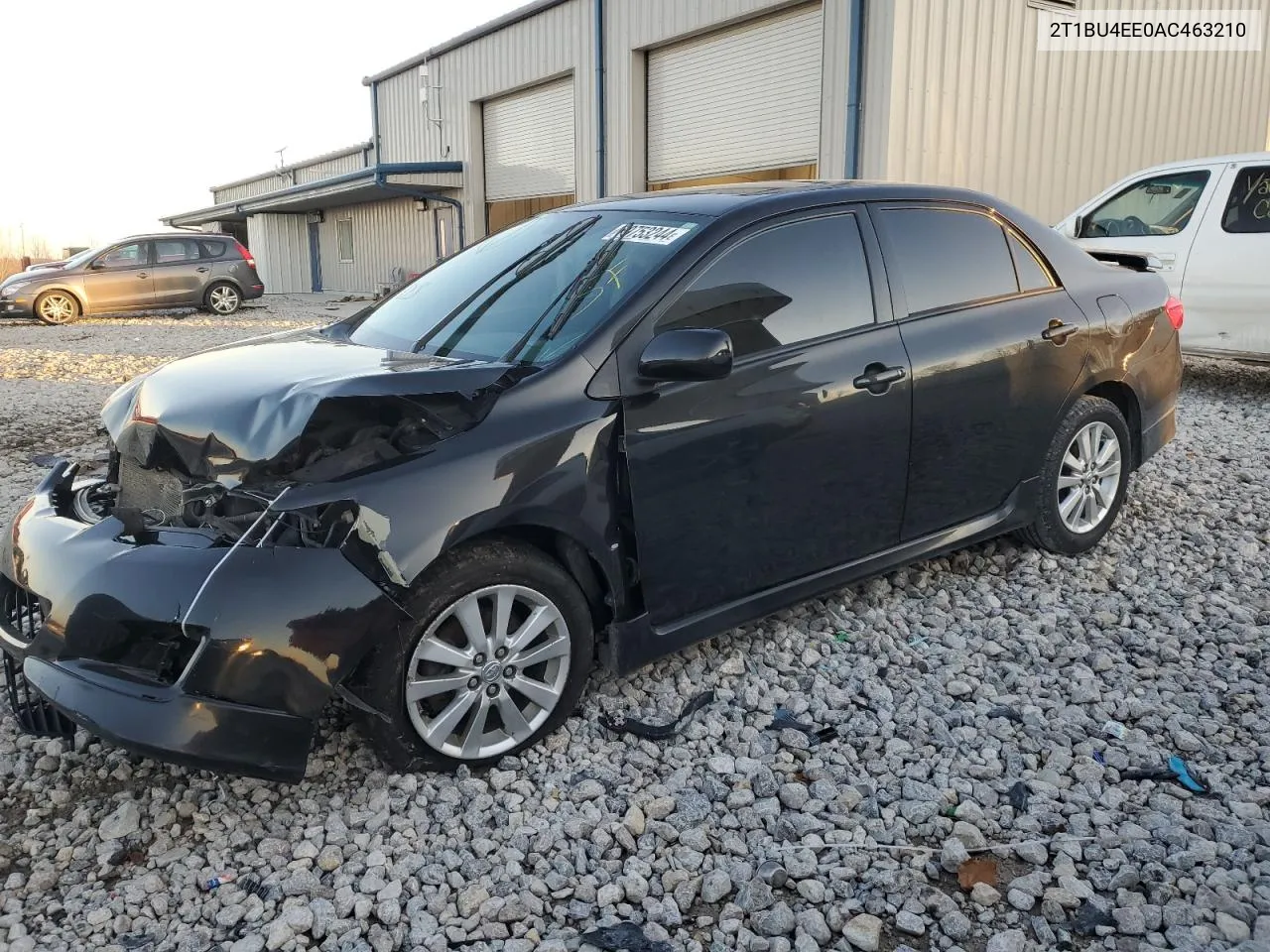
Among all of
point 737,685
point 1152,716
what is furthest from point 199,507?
point 1152,716

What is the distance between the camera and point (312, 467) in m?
2.75

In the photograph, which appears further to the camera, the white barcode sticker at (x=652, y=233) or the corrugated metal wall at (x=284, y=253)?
the corrugated metal wall at (x=284, y=253)

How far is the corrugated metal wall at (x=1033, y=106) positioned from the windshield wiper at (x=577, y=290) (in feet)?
32.4

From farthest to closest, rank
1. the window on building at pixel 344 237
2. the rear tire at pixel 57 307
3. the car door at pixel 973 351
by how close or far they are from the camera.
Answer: the window on building at pixel 344 237
the rear tire at pixel 57 307
the car door at pixel 973 351

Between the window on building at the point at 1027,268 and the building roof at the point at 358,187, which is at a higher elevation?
the building roof at the point at 358,187

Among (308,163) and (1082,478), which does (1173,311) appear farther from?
(308,163)

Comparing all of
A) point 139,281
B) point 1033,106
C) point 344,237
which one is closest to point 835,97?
point 1033,106

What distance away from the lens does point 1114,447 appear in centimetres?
473

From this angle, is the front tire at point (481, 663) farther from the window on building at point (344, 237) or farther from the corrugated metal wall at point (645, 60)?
the window on building at point (344, 237)

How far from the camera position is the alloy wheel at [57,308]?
18203mm

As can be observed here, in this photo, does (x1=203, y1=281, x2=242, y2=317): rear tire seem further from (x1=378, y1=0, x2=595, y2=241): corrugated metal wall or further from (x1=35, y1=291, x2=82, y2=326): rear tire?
(x1=378, y1=0, x2=595, y2=241): corrugated metal wall

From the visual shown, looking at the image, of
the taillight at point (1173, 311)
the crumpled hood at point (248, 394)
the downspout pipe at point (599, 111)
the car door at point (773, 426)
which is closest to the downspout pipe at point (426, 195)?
the downspout pipe at point (599, 111)

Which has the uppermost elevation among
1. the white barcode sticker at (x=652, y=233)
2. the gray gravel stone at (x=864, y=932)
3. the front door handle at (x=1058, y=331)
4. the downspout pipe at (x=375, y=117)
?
the downspout pipe at (x=375, y=117)

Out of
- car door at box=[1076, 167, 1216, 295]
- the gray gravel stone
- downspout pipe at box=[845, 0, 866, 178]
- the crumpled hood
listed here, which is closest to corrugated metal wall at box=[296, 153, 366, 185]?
downspout pipe at box=[845, 0, 866, 178]
